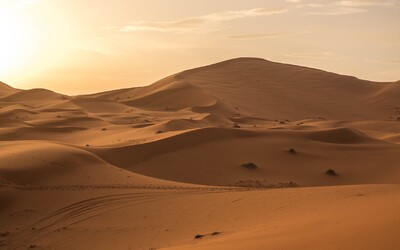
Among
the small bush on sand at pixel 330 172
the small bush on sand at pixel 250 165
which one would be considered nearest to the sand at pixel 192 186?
the small bush on sand at pixel 330 172

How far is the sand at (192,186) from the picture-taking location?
7902 mm

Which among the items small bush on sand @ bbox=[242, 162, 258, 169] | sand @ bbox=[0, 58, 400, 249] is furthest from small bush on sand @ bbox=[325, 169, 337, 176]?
small bush on sand @ bbox=[242, 162, 258, 169]

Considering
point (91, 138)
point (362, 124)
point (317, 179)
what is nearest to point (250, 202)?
point (317, 179)

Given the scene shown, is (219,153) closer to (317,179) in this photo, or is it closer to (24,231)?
(317,179)

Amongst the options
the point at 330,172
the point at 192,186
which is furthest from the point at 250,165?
the point at 192,186

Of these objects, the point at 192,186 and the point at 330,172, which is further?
the point at 330,172

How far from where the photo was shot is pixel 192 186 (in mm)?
13484

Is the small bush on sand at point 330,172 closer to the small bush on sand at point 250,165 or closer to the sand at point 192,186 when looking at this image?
the sand at point 192,186

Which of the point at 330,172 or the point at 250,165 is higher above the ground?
the point at 250,165

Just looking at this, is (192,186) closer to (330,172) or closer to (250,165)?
(250,165)

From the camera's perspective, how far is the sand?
7.90 m

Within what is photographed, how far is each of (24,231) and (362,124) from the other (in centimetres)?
3079

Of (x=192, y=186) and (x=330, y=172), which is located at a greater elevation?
(x=192, y=186)

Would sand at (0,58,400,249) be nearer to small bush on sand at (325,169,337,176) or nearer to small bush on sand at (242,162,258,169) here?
small bush on sand at (325,169,337,176)
